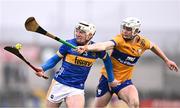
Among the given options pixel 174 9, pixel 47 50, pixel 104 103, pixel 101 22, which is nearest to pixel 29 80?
pixel 47 50

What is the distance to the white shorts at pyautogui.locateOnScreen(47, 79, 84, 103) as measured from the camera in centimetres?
1405

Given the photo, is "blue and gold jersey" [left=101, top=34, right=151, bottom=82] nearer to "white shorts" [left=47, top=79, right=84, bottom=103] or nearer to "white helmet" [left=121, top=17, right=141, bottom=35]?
"white helmet" [left=121, top=17, right=141, bottom=35]

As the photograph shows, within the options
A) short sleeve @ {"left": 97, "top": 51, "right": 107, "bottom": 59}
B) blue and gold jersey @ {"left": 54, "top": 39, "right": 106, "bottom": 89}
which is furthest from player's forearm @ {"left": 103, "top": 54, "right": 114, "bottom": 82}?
blue and gold jersey @ {"left": 54, "top": 39, "right": 106, "bottom": 89}

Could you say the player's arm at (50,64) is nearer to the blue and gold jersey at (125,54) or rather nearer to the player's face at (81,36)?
the player's face at (81,36)

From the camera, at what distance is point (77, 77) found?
46.0 feet

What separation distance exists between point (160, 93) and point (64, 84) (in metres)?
14.6

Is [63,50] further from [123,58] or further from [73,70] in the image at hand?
[123,58]

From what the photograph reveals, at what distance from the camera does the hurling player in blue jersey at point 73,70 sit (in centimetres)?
1389

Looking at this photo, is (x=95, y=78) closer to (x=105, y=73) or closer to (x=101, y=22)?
(x=101, y=22)

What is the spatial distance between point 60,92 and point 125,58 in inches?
56.0

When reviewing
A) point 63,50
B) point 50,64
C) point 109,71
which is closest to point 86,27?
point 63,50

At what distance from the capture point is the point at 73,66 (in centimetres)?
1393

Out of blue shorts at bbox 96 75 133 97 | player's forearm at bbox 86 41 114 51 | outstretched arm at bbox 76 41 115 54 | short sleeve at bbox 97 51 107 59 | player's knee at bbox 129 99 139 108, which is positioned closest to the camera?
outstretched arm at bbox 76 41 115 54

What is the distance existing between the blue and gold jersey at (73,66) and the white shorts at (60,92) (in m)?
0.07
